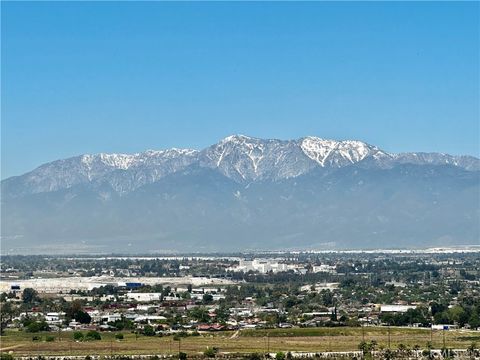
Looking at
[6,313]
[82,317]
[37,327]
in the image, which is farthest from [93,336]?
[6,313]

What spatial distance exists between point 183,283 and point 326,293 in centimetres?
2212

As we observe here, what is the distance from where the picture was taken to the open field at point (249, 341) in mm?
54000

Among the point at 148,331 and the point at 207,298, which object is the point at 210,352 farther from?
the point at 207,298

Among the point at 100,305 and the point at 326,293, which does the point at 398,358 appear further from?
the point at 326,293

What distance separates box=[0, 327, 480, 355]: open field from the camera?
2126 inches

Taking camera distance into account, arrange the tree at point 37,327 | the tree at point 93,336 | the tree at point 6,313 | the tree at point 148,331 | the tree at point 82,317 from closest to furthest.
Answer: the tree at point 93,336
the tree at point 148,331
the tree at point 37,327
the tree at point 6,313
the tree at point 82,317

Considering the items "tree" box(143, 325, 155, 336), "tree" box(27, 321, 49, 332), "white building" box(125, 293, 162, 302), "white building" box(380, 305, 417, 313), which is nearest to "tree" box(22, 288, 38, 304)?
"white building" box(125, 293, 162, 302)

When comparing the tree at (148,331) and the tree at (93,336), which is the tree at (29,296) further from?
the tree at (93,336)

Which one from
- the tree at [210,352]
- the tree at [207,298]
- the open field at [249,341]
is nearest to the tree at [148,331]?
the open field at [249,341]

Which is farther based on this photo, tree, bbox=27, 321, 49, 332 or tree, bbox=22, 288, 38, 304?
tree, bbox=22, 288, 38, 304

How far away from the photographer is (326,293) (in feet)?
308

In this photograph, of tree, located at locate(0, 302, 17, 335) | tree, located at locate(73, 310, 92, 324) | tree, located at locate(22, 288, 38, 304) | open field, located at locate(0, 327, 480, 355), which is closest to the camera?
open field, located at locate(0, 327, 480, 355)

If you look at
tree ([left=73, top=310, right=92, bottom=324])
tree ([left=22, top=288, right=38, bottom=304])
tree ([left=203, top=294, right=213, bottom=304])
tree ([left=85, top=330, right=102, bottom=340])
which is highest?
tree ([left=22, top=288, right=38, bottom=304])

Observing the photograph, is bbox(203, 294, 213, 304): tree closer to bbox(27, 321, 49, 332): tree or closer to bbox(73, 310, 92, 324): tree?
bbox(73, 310, 92, 324): tree
